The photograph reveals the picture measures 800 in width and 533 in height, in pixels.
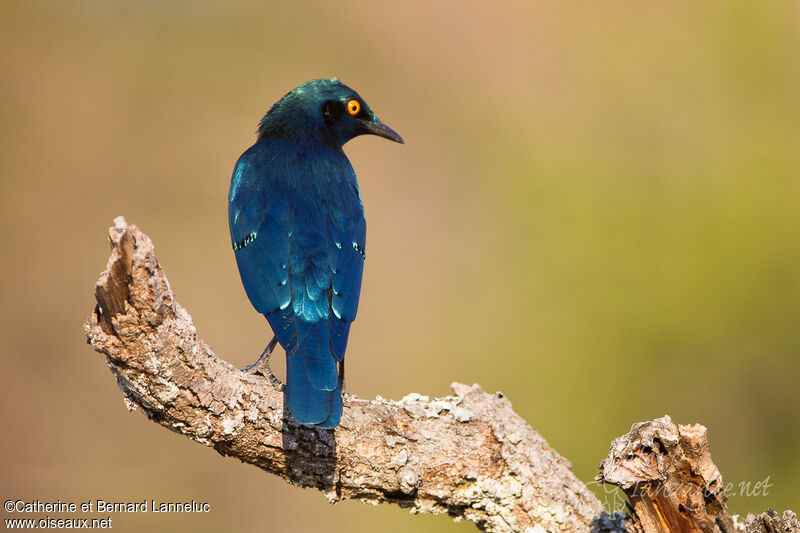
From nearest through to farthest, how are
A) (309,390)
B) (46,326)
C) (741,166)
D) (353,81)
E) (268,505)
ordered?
(309,390), (268,505), (46,326), (741,166), (353,81)

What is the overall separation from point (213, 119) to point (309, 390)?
6571 mm

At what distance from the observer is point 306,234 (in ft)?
13.0

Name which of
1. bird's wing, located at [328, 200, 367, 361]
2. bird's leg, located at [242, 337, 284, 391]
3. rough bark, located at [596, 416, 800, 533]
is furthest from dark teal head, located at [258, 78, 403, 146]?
rough bark, located at [596, 416, 800, 533]

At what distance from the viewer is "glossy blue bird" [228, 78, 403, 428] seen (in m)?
3.34

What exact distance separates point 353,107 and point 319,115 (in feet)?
0.73

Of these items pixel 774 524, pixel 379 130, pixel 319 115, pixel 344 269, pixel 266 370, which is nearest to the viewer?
pixel 774 524

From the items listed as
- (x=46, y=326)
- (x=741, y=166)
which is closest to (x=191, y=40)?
(x=46, y=326)

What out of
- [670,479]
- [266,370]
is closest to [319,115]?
[266,370]

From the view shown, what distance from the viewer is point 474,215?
31.5 ft

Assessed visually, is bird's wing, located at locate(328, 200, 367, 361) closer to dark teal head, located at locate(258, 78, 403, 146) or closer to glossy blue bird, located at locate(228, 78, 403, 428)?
glossy blue bird, located at locate(228, 78, 403, 428)

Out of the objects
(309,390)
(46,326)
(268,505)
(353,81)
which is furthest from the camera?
(353,81)

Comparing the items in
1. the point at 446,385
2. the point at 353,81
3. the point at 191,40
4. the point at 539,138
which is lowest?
the point at 446,385

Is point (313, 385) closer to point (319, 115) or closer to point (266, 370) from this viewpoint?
point (266, 370)

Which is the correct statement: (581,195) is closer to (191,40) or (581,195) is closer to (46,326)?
(191,40)
